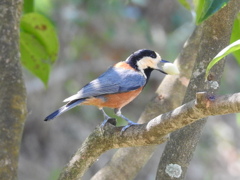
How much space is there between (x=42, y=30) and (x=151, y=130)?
156 cm

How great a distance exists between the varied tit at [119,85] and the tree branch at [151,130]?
0.69 meters

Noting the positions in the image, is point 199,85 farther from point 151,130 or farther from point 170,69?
point 151,130

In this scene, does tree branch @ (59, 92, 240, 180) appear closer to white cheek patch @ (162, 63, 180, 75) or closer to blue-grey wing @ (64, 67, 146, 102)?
white cheek patch @ (162, 63, 180, 75)

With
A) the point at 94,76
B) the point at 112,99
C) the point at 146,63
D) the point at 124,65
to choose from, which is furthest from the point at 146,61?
the point at 94,76

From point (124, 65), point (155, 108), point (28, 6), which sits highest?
point (28, 6)

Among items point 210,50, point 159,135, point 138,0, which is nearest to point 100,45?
point 138,0

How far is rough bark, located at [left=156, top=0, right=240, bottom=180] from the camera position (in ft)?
8.75

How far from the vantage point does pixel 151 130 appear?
2256mm

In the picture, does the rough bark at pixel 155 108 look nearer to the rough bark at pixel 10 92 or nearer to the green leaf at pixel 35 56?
the rough bark at pixel 10 92

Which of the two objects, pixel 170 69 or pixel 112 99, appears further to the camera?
pixel 112 99

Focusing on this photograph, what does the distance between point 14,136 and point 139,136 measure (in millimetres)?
648

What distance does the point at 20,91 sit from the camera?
276cm

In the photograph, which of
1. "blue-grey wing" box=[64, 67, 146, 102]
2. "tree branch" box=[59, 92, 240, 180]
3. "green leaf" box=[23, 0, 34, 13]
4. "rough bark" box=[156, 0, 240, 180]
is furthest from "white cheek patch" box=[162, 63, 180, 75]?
"green leaf" box=[23, 0, 34, 13]

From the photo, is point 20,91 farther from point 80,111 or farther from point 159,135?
point 80,111
